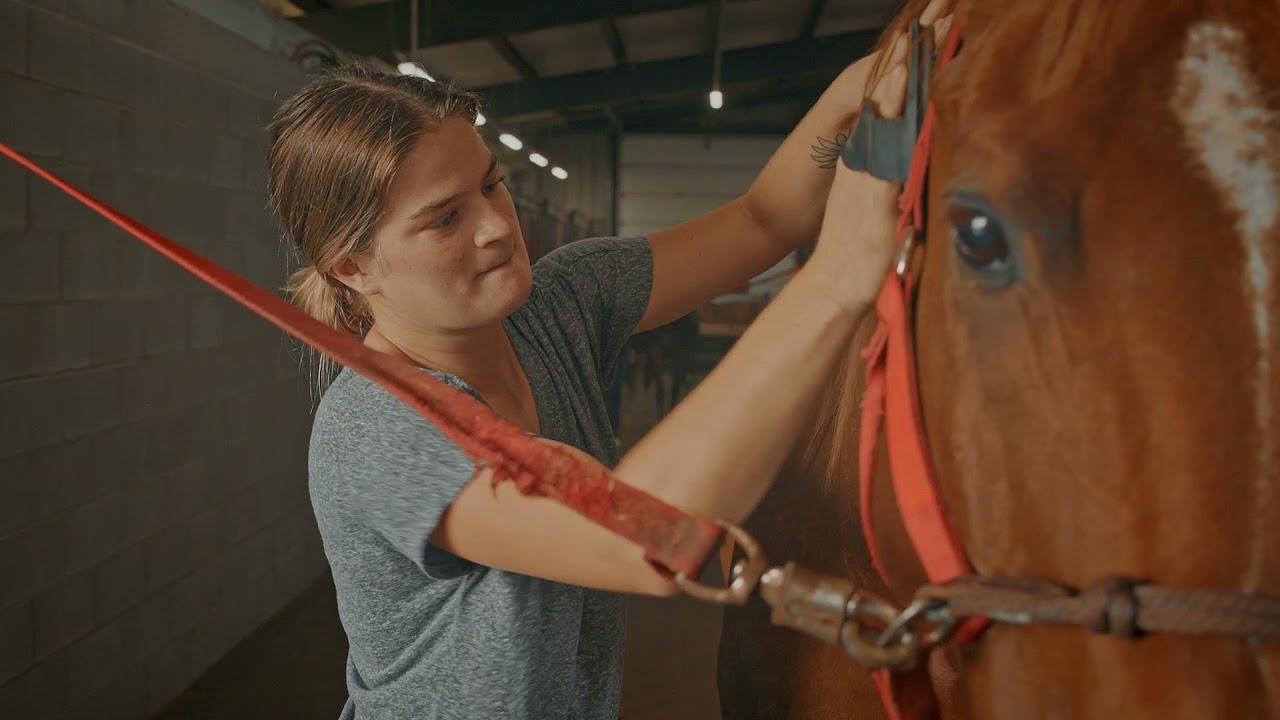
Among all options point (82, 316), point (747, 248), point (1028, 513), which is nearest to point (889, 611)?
point (1028, 513)

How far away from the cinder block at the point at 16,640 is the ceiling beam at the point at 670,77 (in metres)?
3.70

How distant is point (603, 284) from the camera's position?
43.7 inches

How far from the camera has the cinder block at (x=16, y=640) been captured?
71.3 inches

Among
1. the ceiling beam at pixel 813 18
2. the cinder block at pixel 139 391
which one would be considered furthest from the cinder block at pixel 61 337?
the ceiling beam at pixel 813 18

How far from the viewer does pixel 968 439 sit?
53 cm

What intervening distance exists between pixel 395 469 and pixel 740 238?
0.59 meters

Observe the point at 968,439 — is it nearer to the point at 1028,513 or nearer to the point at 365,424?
the point at 1028,513

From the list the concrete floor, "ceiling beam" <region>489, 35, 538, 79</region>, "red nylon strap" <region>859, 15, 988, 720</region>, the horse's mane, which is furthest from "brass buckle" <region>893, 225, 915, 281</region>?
"ceiling beam" <region>489, 35, 538, 79</region>

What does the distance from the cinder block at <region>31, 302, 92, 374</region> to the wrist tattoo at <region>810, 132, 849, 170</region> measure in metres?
1.77

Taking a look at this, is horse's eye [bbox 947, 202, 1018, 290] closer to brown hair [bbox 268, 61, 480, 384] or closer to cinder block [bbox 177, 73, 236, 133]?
brown hair [bbox 268, 61, 480, 384]

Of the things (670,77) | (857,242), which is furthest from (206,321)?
(670,77)

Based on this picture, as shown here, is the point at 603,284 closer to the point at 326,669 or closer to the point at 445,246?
the point at 445,246

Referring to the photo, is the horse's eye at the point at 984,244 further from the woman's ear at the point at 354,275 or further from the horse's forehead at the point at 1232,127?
the woman's ear at the point at 354,275

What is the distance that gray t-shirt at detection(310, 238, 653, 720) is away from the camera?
72 centimetres
